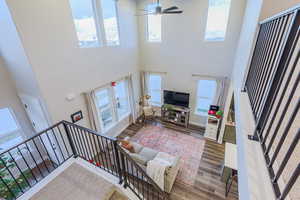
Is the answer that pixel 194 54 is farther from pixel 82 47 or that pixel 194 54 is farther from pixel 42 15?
pixel 42 15

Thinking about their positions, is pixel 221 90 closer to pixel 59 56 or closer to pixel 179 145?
pixel 179 145

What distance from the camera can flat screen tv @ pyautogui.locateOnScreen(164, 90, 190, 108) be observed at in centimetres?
570

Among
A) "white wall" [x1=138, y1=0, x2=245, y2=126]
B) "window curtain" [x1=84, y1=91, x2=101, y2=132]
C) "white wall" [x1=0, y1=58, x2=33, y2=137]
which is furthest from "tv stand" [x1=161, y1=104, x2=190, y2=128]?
"white wall" [x1=0, y1=58, x2=33, y2=137]

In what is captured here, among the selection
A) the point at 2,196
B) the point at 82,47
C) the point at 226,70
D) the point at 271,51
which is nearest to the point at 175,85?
the point at 226,70

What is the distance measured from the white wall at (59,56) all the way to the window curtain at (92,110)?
0.46 ft

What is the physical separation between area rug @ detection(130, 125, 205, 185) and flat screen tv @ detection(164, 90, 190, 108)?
118cm

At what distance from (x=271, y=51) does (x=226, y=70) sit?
353cm

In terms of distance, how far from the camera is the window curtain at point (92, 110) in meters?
3.92

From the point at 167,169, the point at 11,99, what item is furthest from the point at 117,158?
the point at 11,99

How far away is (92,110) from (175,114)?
3509mm

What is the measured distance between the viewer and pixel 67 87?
11.3 ft

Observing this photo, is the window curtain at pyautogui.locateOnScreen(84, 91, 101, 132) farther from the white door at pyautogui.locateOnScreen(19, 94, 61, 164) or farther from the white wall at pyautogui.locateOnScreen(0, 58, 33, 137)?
the white wall at pyautogui.locateOnScreen(0, 58, 33, 137)

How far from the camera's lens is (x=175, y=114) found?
6.09m

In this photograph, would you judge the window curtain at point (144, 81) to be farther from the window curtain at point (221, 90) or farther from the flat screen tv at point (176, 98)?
the window curtain at point (221, 90)
